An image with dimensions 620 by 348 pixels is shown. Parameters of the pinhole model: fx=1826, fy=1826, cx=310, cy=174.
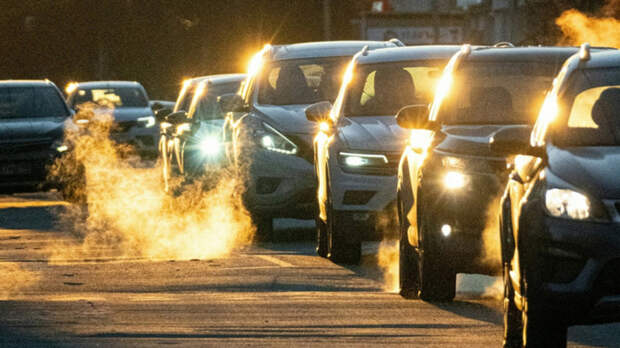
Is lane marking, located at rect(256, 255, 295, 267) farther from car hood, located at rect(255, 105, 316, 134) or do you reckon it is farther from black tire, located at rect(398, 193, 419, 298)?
black tire, located at rect(398, 193, 419, 298)

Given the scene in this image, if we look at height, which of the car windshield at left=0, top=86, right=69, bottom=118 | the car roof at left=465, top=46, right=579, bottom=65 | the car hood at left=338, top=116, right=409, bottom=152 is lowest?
the car windshield at left=0, top=86, right=69, bottom=118

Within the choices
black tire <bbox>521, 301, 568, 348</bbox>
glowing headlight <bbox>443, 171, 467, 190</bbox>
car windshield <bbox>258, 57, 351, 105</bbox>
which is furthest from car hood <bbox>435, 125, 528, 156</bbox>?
car windshield <bbox>258, 57, 351, 105</bbox>

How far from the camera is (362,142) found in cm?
1441

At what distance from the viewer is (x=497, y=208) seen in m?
10.5

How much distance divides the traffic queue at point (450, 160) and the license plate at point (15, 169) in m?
2.95

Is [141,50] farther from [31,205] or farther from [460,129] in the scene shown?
[460,129]

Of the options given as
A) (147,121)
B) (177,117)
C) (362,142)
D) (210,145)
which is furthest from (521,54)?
(147,121)

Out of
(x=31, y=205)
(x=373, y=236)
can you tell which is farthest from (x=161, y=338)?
(x=31, y=205)

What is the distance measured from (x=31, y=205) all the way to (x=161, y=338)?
16124 millimetres

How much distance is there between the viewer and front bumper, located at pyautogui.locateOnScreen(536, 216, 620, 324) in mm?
7656

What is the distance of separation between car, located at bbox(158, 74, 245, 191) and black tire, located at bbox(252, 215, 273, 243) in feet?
3.61

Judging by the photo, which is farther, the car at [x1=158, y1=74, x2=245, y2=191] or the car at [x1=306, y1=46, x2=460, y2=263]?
the car at [x1=158, y1=74, x2=245, y2=191]

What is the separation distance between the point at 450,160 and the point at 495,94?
954 millimetres

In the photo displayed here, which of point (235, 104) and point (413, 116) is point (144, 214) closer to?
point (235, 104)
